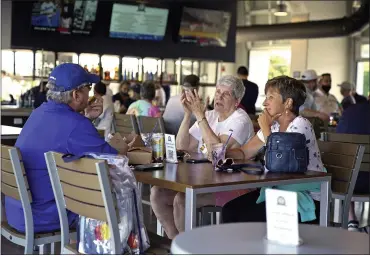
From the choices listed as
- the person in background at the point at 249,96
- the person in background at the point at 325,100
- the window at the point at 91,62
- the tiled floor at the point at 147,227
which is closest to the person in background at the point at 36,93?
the window at the point at 91,62

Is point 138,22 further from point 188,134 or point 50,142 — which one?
point 50,142

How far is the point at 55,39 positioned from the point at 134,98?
1540 millimetres

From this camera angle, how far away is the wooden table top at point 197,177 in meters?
2.58

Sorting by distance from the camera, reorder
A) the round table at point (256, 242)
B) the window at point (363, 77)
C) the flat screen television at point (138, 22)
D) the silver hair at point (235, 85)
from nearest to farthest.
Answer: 1. the round table at point (256, 242)
2. the silver hair at point (235, 85)
3. the flat screen television at point (138, 22)
4. the window at point (363, 77)

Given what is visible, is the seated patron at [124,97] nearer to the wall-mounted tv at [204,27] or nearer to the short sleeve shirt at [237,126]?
the wall-mounted tv at [204,27]

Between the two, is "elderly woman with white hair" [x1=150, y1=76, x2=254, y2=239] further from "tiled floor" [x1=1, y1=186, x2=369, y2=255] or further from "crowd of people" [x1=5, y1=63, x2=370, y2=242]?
"tiled floor" [x1=1, y1=186, x2=369, y2=255]

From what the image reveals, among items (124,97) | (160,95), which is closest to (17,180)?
(124,97)

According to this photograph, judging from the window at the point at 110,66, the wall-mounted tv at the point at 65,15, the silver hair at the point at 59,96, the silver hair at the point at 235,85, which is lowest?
the silver hair at the point at 59,96

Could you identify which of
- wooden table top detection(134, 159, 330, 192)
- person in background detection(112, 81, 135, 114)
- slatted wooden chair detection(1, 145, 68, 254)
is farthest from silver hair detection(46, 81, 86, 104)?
person in background detection(112, 81, 135, 114)

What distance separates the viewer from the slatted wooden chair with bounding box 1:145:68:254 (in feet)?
8.96

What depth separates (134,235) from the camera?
2471mm

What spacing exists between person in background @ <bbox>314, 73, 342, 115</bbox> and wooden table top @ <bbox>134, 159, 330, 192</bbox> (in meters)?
5.54

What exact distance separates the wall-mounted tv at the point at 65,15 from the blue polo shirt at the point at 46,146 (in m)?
6.82

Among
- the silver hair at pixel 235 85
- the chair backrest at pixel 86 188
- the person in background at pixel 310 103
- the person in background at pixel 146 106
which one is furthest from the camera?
the person in background at pixel 310 103
